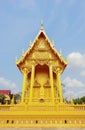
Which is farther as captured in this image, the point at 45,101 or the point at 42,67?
the point at 42,67

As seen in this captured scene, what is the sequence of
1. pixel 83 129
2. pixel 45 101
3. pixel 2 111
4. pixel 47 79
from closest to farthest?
pixel 83 129 < pixel 2 111 < pixel 45 101 < pixel 47 79

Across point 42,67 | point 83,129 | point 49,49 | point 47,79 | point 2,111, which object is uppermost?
point 49,49

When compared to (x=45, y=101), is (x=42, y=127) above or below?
below

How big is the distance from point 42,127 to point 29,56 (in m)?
7.83

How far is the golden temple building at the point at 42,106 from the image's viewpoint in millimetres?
13711

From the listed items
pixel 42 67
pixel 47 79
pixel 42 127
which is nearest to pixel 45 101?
pixel 47 79

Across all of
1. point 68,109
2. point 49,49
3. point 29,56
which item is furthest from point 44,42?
point 68,109

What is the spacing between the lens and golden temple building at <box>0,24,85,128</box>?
1371 centimetres

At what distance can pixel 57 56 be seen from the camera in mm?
18859

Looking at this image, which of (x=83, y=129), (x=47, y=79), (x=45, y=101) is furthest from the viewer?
(x=47, y=79)

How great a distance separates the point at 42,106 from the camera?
15.4m

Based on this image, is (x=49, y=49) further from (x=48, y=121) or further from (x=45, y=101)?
(x=48, y=121)

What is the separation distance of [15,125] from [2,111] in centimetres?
162

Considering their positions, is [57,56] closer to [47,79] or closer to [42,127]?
[47,79]
